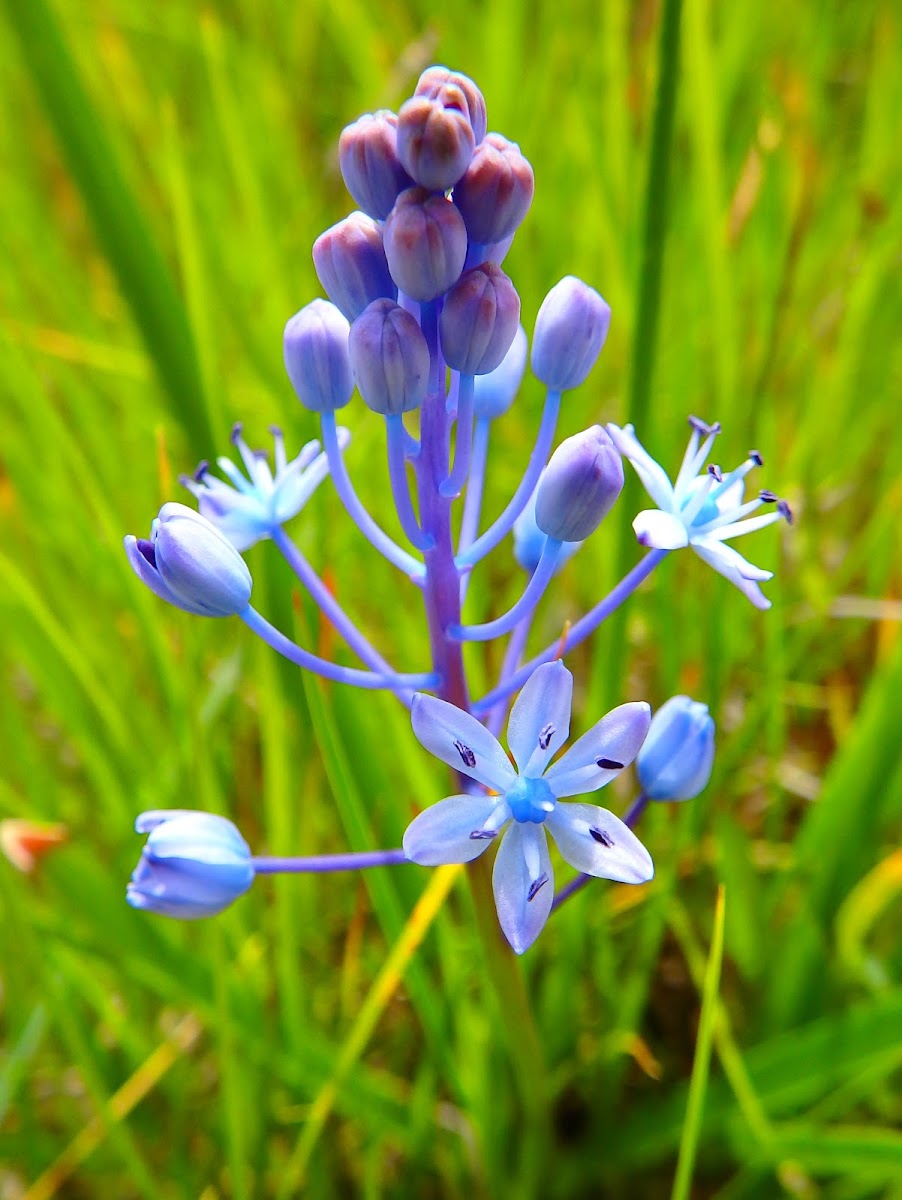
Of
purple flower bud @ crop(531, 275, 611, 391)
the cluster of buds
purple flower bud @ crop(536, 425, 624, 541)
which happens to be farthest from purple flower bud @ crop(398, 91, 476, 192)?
purple flower bud @ crop(536, 425, 624, 541)

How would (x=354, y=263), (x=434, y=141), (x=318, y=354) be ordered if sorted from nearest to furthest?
(x=434, y=141), (x=354, y=263), (x=318, y=354)

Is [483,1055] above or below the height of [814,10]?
below

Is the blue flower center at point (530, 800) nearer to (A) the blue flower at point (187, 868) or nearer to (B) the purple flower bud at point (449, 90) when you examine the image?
(A) the blue flower at point (187, 868)

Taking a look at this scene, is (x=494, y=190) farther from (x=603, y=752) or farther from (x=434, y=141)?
(x=603, y=752)

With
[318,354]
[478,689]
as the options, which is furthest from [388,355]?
[478,689]

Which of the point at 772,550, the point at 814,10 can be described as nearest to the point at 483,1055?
the point at 772,550

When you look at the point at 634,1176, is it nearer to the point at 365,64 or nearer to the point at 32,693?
the point at 32,693
